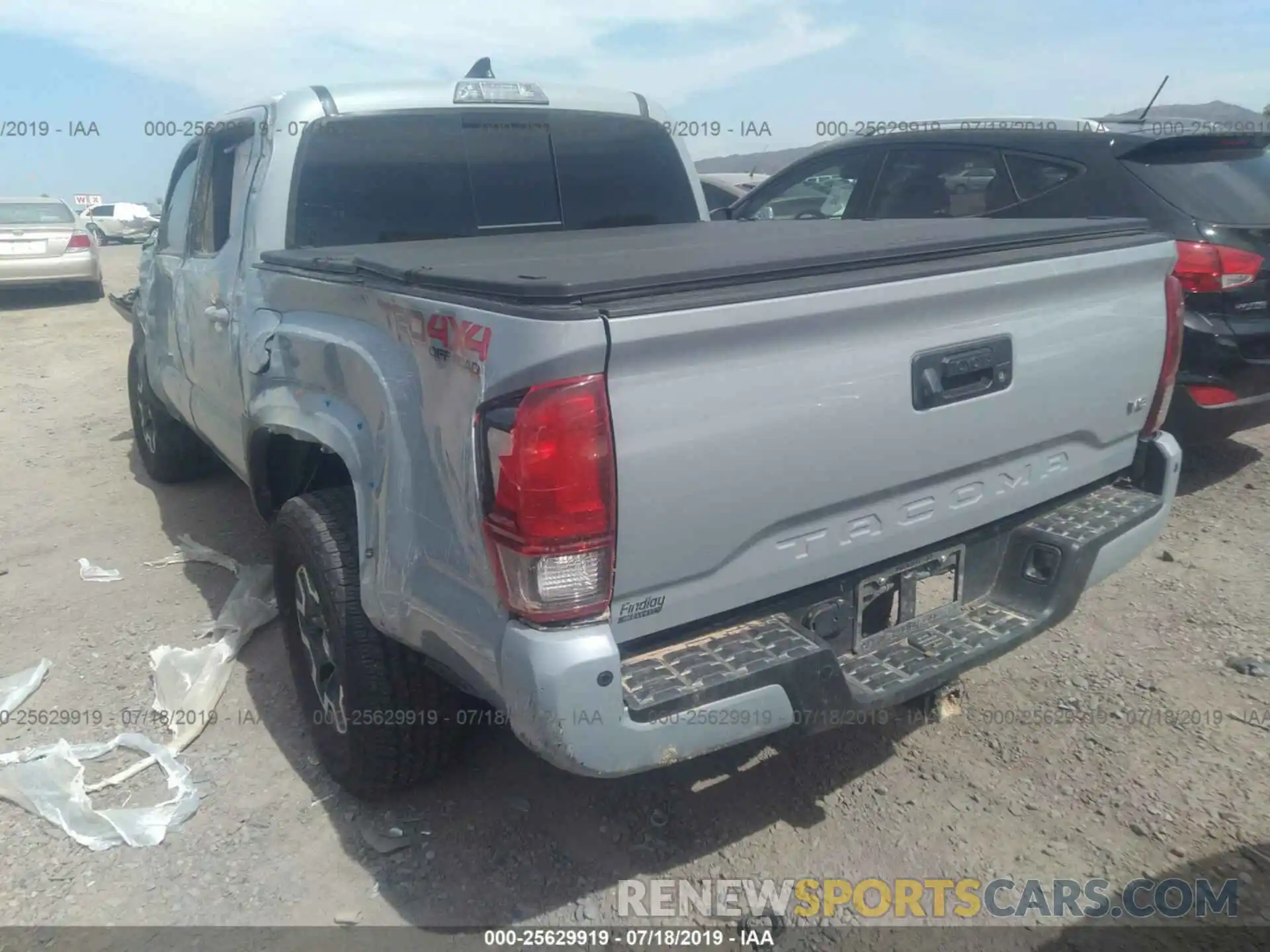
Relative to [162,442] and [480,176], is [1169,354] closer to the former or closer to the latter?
[480,176]

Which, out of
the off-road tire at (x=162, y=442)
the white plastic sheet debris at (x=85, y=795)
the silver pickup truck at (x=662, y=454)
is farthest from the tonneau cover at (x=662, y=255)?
the off-road tire at (x=162, y=442)

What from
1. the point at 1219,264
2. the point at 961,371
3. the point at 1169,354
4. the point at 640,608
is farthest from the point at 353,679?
the point at 1219,264

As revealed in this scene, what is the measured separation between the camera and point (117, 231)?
29.6 m

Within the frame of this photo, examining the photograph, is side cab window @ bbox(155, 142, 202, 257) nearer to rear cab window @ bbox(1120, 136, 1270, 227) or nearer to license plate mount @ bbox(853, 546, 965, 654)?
license plate mount @ bbox(853, 546, 965, 654)

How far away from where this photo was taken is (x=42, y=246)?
1346cm

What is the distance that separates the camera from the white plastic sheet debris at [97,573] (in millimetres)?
4508

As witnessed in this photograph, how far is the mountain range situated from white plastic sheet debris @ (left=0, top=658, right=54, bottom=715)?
4827 millimetres

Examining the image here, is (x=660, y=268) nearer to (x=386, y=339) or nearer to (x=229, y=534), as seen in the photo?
(x=386, y=339)

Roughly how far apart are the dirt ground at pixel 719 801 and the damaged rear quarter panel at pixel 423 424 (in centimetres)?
74

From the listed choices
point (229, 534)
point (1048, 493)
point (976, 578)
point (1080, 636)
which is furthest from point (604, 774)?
Result: point (229, 534)

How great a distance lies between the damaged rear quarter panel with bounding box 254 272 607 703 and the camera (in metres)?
1.88

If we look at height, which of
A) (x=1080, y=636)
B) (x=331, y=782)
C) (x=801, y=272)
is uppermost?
(x=801, y=272)

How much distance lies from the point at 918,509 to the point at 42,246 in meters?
14.5

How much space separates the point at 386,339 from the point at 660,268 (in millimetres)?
694
